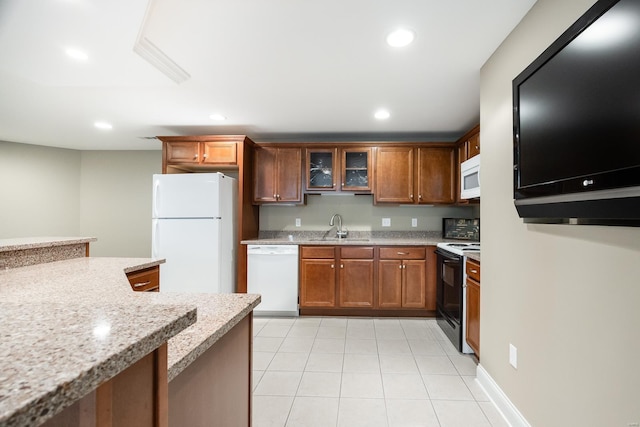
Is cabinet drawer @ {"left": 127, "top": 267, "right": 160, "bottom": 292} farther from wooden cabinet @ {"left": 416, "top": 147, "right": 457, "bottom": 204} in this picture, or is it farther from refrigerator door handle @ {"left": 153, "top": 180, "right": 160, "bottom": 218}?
wooden cabinet @ {"left": 416, "top": 147, "right": 457, "bottom": 204}

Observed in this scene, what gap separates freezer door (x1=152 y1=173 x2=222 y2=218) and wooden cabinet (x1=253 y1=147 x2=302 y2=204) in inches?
24.4

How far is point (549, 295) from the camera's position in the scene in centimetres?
141

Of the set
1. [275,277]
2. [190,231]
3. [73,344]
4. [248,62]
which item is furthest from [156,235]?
[73,344]

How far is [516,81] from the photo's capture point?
5.22ft

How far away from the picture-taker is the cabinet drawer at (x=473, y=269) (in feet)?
7.57

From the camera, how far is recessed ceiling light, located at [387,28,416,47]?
178 centimetres

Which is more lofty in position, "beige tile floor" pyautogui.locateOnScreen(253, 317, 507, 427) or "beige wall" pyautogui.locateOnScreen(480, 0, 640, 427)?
"beige wall" pyautogui.locateOnScreen(480, 0, 640, 427)

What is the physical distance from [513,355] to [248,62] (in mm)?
2509

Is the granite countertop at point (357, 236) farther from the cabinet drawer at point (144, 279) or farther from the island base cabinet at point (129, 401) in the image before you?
the island base cabinet at point (129, 401)

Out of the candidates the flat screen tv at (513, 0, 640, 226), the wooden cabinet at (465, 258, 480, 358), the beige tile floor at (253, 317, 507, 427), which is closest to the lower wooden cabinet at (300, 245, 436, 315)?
the beige tile floor at (253, 317, 507, 427)

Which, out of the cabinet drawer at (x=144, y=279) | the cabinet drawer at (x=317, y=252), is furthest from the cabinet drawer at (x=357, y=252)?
the cabinet drawer at (x=144, y=279)

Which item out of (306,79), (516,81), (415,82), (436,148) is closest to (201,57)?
(306,79)

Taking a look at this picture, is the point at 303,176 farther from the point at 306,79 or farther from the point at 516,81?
the point at 516,81

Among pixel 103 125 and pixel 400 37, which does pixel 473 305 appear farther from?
pixel 103 125
